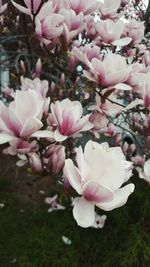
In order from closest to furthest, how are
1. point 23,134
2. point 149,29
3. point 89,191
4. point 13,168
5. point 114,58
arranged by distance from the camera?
1. point 89,191
2. point 23,134
3. point 114,58
4. point 149,29
5. point 13,168

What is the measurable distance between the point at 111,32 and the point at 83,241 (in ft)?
8.25

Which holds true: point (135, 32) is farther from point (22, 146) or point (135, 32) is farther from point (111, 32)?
point (22, 146)

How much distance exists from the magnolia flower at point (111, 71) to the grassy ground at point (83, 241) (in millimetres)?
2295

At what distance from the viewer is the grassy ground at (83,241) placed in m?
3.29

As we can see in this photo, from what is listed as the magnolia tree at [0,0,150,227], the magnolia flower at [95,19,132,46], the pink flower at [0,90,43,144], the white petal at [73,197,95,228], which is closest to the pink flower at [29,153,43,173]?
the magnolia tree at [0,0,150,227]

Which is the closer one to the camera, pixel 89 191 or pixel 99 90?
pixel 89 191

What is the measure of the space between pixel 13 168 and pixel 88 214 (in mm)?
4856

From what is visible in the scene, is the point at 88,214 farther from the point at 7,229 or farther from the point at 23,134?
the point at 7,229

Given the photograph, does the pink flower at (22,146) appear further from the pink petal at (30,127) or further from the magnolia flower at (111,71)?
the magnolia flower at (111,71)

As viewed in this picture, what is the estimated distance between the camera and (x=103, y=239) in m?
3.54

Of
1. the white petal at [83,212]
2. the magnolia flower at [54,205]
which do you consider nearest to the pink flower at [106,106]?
the white petal at [83,212]

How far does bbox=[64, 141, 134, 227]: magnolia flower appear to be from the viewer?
83 cm

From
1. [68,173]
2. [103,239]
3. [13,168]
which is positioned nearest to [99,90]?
[68,173]

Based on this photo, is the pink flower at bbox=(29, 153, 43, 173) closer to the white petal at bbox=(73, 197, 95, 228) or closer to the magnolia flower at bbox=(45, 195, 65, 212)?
the white petal at bbox=(73, 197, 95, 228)
